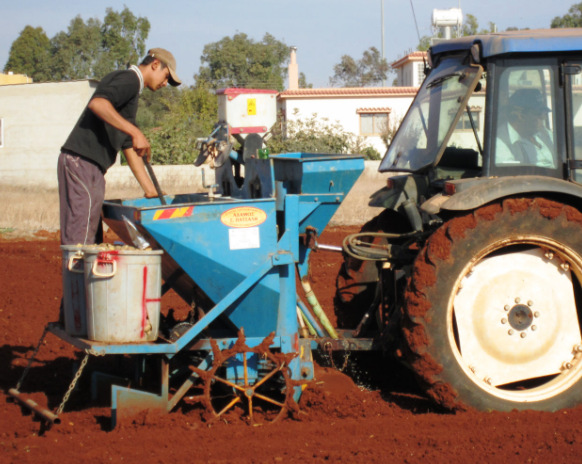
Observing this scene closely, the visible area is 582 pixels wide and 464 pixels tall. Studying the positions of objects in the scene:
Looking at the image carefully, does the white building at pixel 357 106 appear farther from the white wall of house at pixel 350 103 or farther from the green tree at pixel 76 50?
the green tree at pixel 76 50

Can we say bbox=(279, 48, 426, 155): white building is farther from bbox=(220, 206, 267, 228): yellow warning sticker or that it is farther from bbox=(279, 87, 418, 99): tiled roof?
bbox=(220, 206, 267, 228): yellow warning sticker

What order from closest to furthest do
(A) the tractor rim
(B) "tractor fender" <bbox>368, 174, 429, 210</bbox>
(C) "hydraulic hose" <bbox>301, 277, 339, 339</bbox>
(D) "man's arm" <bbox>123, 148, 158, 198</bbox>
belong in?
(A) the tractor rim, (C) "hydraulic hose" <bbox>301, 277, 339, 339</bbox>, (D) "man's arm" <bbox>123, 148, 158, 198</bbox>, (B) "tractor fender" <bbox>368, 174, 429, 210</bbox>

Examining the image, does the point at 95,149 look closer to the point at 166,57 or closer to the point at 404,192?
the point at 166,57

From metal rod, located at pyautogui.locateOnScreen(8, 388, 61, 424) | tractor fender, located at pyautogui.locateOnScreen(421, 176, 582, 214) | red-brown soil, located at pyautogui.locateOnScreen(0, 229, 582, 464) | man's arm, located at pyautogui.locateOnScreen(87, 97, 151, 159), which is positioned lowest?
red-brown soil, located at pyautogui.locateOnScreen(0, 229, 582, 464)

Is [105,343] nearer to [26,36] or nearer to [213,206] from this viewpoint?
[213,206]

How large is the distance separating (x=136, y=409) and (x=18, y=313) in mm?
3538

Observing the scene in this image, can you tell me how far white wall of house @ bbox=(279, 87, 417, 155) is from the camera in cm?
3184

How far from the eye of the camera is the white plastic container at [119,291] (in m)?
4.34

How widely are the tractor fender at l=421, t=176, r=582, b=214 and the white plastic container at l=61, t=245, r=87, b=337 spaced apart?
6.83 feet

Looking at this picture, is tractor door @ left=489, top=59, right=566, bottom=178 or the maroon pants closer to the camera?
tractor door @ left=489, top=59, right=566, bottom=178

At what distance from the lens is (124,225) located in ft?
16.0

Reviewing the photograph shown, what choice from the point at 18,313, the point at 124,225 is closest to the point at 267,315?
the point at 124,225

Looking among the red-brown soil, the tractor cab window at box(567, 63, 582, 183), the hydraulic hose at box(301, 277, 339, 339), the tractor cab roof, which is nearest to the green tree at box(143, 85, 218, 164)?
the hydraulic hose at box(301, 277, 339, 339)

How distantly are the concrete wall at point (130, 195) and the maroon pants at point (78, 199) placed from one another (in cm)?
929
